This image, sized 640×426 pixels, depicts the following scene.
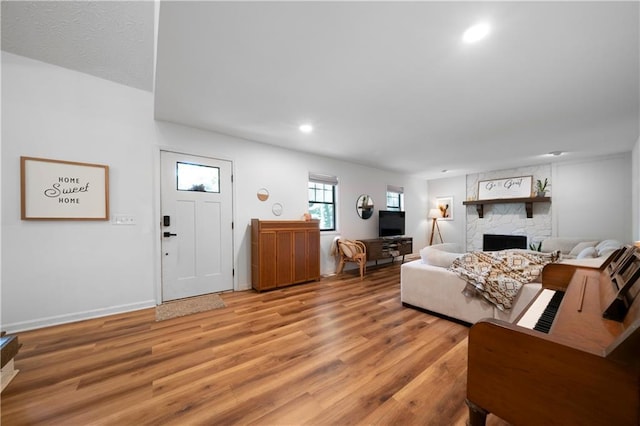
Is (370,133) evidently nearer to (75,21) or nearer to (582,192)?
(75,21)

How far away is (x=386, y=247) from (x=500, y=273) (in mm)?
3238

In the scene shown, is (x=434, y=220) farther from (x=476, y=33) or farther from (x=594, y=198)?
(x=476, y=33)

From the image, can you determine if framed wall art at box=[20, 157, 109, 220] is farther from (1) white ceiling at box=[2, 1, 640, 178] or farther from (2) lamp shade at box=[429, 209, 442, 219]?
(2) lamp shade at box=[429, 209, 442, 219]

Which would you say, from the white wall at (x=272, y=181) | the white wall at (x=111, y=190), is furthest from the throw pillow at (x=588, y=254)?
the white wall at (x=111, y=190)

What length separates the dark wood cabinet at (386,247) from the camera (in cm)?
520

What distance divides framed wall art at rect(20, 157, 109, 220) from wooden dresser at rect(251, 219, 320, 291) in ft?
6.35

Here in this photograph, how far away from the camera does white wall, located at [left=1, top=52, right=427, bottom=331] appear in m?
2.37

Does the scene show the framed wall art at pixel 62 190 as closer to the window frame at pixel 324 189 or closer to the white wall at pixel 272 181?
the white wall at pixel 272 181

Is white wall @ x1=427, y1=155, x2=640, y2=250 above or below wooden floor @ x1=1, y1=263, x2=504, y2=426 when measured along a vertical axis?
above

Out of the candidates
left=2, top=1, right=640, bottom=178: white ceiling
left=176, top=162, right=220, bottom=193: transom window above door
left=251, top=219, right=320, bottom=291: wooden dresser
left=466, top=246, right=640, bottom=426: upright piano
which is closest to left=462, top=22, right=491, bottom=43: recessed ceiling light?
left=2, top=1, right=640, bottom=178: white ceiling

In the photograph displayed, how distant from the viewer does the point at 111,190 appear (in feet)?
9.36

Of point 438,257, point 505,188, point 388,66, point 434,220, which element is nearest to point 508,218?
point 505,188

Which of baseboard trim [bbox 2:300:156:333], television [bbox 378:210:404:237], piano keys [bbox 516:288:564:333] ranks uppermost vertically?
television [bbox 378:210:404:237]

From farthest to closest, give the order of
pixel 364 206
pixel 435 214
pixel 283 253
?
pixel 435 214 → pixel 364 206 → pixel 283 253
